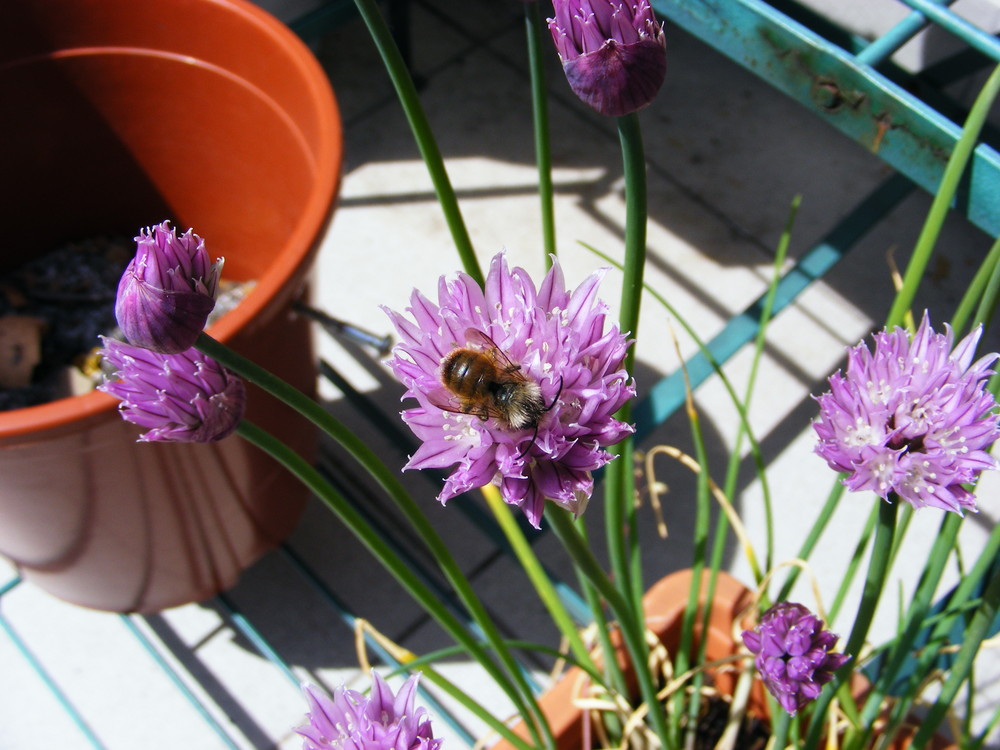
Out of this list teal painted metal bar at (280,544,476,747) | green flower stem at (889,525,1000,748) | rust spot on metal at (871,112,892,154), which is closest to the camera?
green flower stem at (889,525,1000,748)

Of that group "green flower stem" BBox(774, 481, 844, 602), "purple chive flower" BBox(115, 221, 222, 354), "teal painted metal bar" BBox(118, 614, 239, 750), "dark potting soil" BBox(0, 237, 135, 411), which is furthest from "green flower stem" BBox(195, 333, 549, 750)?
"dark potting soil" BBox(0, 237, 135, 411)

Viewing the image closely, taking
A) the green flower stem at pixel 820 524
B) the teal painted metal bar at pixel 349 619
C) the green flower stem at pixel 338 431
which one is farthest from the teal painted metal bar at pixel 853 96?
the teal painted metal bar at pixel 349 619

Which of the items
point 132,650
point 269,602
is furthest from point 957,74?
point 132,650

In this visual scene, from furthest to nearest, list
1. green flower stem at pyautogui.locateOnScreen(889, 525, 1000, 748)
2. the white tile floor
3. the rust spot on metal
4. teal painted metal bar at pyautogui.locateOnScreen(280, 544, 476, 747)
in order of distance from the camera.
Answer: the white tile floor, teal painted metal bar at pyautogui.locateOnScreen(280, 544, 476, 747), the rust spot on metal, green flower stem at pyautogui.locateOnScreen(889, 525, 1000, 748)

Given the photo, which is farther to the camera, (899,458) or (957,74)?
(957,74)

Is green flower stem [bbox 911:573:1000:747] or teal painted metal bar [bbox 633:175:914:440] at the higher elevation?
teal painted metal bar [bbox 633:175:914:440]

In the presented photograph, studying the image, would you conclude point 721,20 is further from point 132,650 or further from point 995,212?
point 132,650

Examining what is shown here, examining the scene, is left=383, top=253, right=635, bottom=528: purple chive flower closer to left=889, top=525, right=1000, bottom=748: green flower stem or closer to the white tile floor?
left=889, top=525, right=1000, bottom=748: green flower stem
